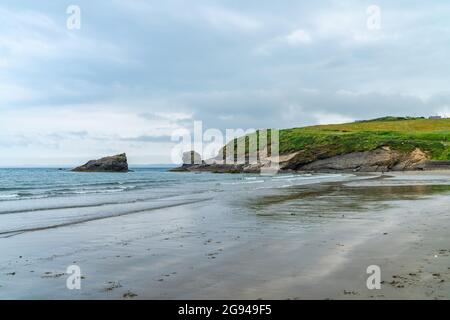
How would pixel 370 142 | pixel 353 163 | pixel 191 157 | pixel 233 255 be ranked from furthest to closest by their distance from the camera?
pixel 191 157 → pixel 370 142 → pixel 353 163 → pixel 233 255

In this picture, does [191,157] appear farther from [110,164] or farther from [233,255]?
[233,255]

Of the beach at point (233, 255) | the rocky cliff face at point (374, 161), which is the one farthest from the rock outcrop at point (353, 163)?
the beach at point (233, 255)

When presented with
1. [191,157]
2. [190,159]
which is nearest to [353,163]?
[190,159]

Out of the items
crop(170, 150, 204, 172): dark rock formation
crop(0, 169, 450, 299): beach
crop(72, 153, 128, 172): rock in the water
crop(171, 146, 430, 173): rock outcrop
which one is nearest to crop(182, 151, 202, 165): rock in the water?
crop(170, 150, 204, 172): dark rock formation

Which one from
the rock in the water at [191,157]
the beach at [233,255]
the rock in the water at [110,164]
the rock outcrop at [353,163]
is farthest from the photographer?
the rock in the water at [191,157]

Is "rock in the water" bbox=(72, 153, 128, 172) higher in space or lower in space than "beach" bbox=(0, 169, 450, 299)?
higher

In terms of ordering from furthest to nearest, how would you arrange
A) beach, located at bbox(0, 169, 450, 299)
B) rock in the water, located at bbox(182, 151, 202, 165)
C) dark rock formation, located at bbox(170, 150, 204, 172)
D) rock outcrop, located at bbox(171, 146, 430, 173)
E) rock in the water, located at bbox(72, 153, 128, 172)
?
rock in the water, located at bbox(182, 151, 202, 165) → dark rock formation, located at bbox(170, 150, 204, 172) → rock in the water, located at bbox(72, 153, 128, 172) → rock outcrop, located at bbox(171, 146, 430, 173) → beach, located at bbox(0, 169, 450, 299)

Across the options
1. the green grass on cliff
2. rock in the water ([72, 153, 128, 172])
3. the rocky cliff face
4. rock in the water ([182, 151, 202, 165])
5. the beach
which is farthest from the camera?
rock in the water ([182, 151, 202, 165])

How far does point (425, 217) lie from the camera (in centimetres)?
1697

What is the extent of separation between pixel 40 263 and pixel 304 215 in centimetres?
1155

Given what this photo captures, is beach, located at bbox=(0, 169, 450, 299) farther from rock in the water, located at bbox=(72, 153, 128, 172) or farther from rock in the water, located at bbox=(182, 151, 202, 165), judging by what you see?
rock in the water, located at bbox=(182, 151, 202, 165)

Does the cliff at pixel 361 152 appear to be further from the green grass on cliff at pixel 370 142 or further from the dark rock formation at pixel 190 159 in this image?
the dark rock formation at pixel 190 159
